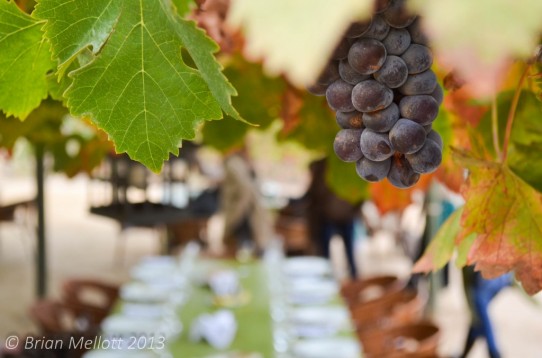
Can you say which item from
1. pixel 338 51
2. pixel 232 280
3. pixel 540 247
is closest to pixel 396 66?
pixel 338 51

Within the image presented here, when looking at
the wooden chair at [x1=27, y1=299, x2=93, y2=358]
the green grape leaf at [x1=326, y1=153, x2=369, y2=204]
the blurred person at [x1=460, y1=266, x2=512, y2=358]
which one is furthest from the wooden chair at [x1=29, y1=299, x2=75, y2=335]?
the green grape leaf at [x1=326, y1=153, x2=369, y2=204]

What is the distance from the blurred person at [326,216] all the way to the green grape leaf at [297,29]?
17.4ft

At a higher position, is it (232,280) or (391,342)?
(232,280)

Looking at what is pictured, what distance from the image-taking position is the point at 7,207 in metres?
7.25

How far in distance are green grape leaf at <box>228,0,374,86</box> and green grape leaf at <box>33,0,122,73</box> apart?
0.30 metres

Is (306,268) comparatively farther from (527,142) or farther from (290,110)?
(527,142)

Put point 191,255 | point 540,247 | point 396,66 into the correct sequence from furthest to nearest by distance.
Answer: point 191,255, point 540,247, point 396,66

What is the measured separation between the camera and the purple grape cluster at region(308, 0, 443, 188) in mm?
508

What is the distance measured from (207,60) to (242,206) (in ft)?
18.6

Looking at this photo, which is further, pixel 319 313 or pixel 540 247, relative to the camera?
pixel 319 313

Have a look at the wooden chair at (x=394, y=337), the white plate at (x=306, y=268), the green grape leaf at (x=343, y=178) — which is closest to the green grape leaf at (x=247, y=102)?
the green grape leaf at (x=343, y=178)

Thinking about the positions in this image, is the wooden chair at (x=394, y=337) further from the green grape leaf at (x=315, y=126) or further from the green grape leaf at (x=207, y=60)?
the green grape leaf at (x=207, y=60)

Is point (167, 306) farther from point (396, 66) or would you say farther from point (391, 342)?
point (396, 66)

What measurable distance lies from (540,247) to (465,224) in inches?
2.9
